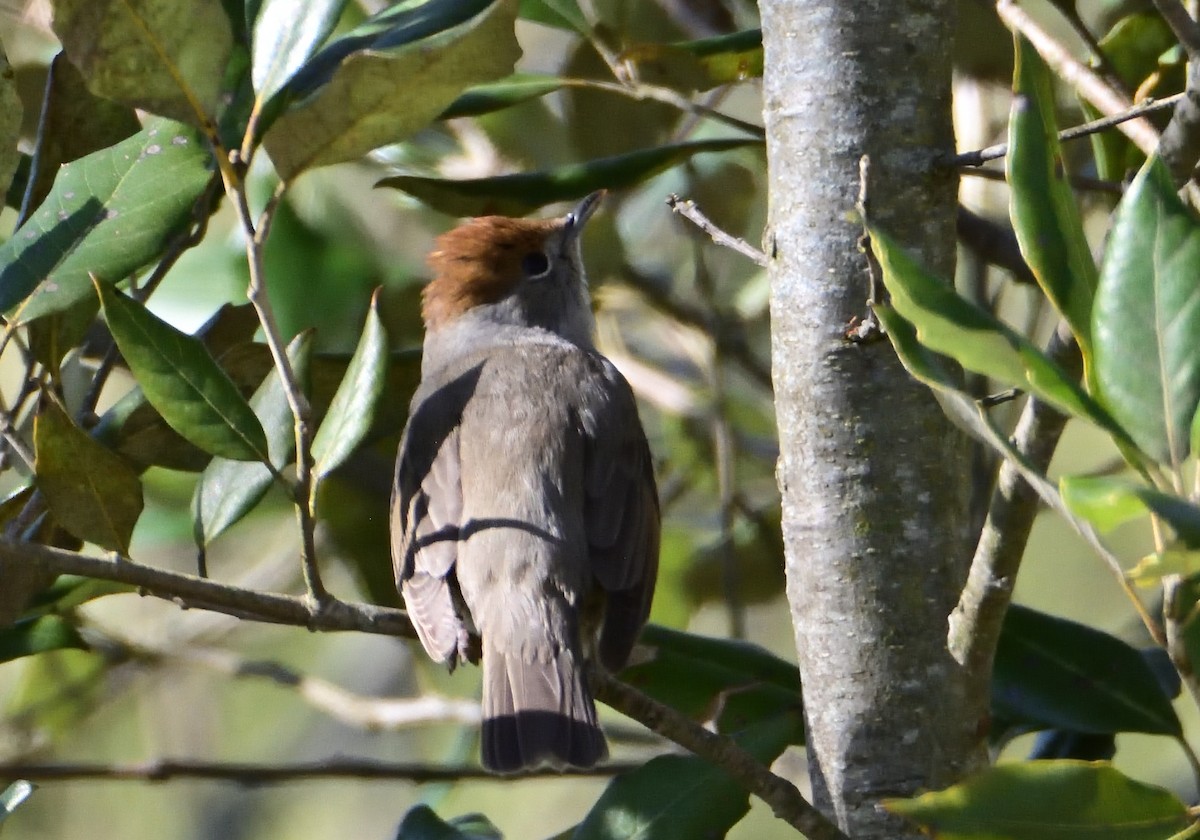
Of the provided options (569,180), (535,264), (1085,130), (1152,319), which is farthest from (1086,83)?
(535,264)

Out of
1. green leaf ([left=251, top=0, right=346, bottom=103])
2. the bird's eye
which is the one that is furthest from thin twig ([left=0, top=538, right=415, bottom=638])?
the bird's eye

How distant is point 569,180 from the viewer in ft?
10.2

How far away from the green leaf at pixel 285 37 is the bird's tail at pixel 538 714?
1.34 m

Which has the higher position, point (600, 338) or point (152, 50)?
point (152, 50)

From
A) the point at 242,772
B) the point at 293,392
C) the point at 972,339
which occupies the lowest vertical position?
the point at 242,772

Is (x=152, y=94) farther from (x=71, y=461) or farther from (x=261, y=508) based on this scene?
(x=261, y=508)

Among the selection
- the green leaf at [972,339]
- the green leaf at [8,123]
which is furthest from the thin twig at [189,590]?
the green leaf at [972,339]

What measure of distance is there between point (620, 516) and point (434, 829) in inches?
42.1

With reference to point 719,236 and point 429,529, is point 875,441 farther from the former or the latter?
point 429,529

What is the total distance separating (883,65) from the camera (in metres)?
2.26

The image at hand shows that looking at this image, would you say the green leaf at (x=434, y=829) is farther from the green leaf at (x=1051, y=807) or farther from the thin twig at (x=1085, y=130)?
the thin twig at (x=1085, y=130)

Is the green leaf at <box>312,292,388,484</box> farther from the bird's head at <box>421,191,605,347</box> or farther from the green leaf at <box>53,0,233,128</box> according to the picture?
the bird's head at <box>421,191,605,347</box>

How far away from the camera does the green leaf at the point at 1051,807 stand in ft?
5.45

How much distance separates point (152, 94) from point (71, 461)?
0.56 meters
